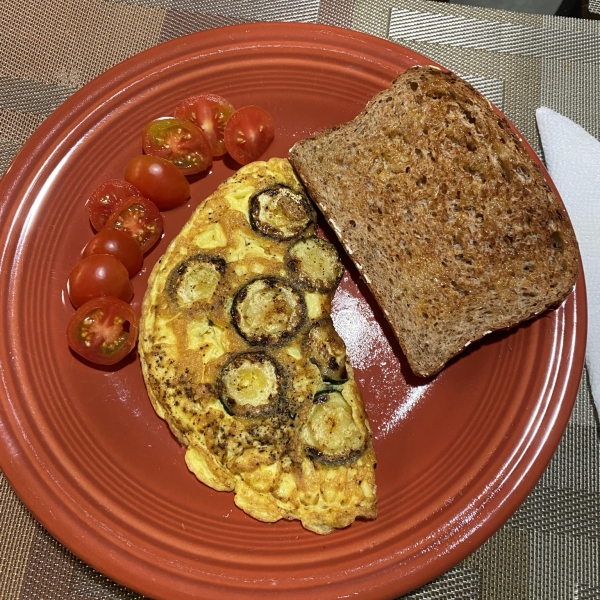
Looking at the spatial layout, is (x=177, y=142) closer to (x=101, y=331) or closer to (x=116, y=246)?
(x=116, y=246)

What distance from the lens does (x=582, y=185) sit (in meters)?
2.95

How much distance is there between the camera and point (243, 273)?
92.9 inches

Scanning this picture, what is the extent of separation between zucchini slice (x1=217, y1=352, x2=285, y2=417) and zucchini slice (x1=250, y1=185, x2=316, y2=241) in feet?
1.98

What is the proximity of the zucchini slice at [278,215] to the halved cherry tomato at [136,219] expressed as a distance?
0.51 metres

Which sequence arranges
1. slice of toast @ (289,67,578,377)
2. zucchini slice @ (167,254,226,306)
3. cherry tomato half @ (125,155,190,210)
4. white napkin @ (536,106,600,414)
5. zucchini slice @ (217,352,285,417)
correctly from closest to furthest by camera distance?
slice of toast @ (289,67,578,377)
zucchini slice @ (217,352,285,417)
zucchini slice @ (167,254,226,306)
cherry tomato half @ (125,155,190,210)
white napkin @ (536,106,600,414)

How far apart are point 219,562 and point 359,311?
1320mm

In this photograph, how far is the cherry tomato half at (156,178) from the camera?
256 cm

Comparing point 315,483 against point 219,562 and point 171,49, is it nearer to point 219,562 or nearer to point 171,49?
point 219,562

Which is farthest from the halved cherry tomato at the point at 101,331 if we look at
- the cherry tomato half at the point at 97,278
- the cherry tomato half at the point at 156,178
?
the cherry tomato half at the point at 156,178

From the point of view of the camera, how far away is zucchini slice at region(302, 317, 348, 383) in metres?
2.29

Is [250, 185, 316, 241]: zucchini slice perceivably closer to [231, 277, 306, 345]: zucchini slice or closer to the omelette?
the omelette

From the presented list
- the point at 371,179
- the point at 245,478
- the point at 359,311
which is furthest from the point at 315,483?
the point at 371,179

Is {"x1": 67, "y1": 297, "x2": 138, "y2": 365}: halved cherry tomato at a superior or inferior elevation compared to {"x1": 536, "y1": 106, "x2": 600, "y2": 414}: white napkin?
inferior

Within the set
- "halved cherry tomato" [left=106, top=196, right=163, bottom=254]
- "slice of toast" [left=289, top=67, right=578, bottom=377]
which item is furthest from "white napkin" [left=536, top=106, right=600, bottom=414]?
"halved cherry tomato" [left=106, top=196, right=163, bottom=254]
